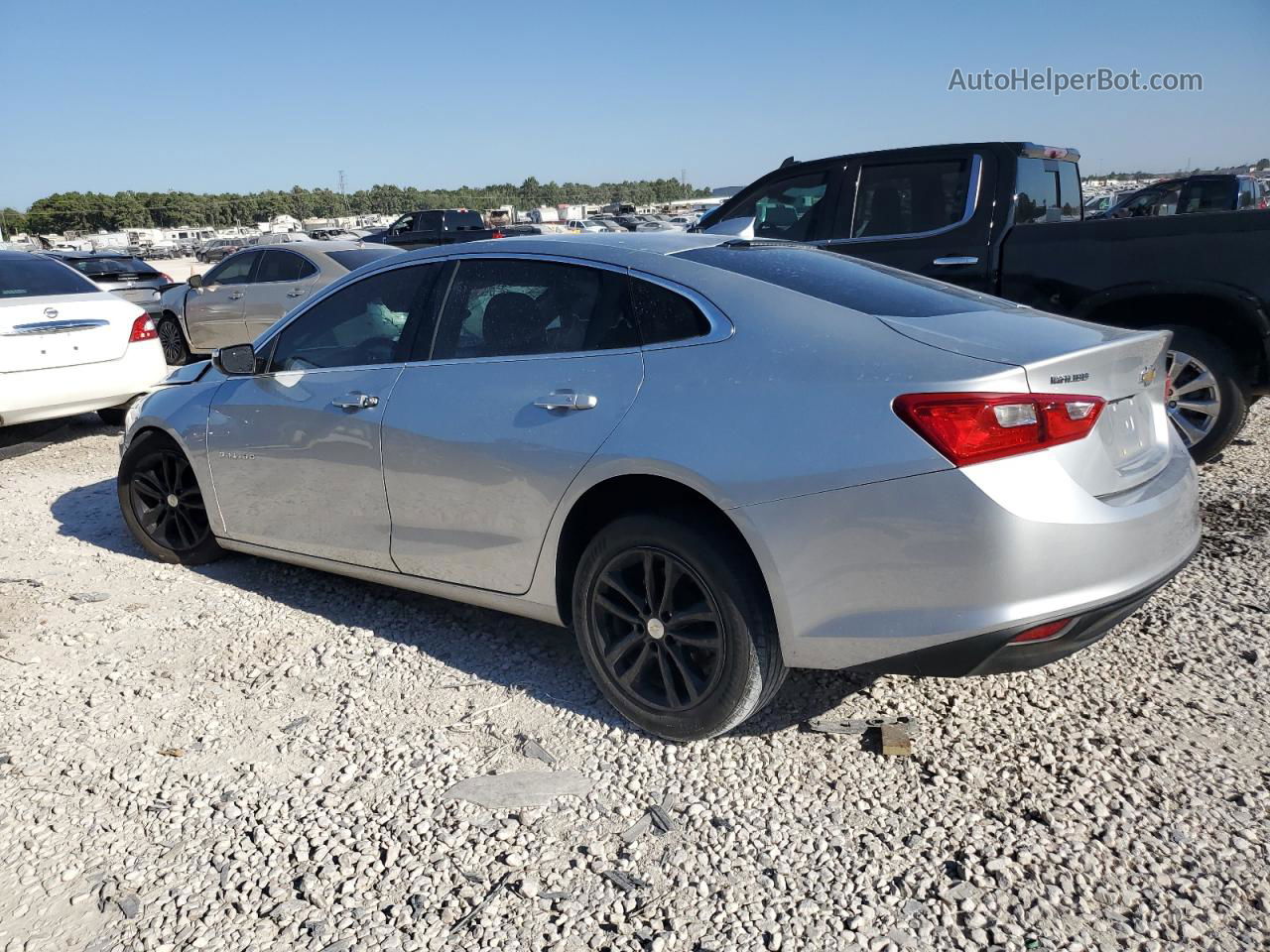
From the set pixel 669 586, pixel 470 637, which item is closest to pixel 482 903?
pixel 669 586

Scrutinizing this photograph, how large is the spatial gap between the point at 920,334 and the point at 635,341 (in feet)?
2.99

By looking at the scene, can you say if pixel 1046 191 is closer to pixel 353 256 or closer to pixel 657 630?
pixel 657 630

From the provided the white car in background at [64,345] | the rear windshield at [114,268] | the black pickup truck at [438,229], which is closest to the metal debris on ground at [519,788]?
the white car in background at [64,345]

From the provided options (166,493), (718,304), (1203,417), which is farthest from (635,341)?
(1203,417)

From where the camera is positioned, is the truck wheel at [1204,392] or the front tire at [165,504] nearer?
the front tire at [165,504]

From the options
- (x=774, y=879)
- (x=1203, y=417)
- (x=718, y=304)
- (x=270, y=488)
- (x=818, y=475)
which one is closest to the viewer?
(x=774, y=879)

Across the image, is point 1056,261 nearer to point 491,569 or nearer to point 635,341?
point 635,341

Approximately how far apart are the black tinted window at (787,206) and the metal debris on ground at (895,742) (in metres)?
4.85

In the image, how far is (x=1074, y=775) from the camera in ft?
9.80

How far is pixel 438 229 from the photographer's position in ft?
91.2

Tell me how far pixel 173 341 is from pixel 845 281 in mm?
12052

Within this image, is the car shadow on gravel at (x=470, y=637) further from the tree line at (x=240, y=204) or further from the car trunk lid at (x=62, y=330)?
the tree line at (x=240, y=204)

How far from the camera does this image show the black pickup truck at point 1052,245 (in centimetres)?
557

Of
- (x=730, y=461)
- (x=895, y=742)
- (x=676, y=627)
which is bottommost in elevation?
(x=895, y=742)
